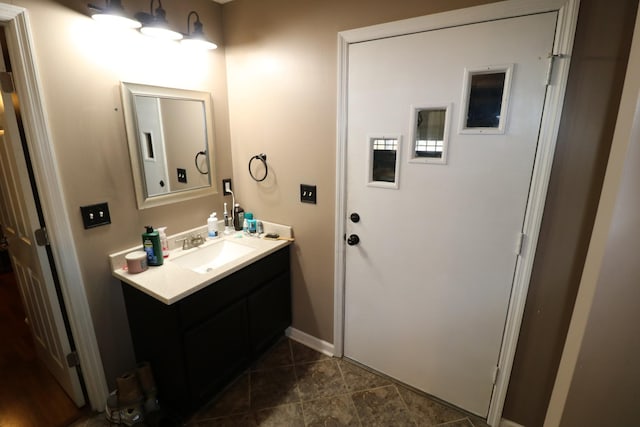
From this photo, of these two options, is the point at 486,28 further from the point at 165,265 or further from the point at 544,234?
the point at 165,265

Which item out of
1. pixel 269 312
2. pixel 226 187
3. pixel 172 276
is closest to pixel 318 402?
pixel 269 312

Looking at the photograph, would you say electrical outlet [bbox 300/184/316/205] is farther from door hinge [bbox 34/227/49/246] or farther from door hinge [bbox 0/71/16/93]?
door hinge [bbox 0/71/16/93]

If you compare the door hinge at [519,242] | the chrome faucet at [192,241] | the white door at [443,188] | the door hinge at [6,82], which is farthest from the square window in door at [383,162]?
the door hinge at [6,82]

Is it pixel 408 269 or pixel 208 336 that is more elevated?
pixel 408 269

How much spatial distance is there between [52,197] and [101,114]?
0.49 metres

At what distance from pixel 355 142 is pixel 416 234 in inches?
25.3

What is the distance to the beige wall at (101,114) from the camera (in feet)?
4.66

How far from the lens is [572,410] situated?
1.17 m

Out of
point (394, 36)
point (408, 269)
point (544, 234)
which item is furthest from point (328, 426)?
point (394, 36)

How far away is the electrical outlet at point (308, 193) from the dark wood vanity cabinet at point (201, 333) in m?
0.46

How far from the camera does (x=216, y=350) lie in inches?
69.2

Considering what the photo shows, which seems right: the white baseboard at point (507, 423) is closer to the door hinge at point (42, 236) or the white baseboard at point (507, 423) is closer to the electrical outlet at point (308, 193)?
the electrical outlet at point (308, 193)

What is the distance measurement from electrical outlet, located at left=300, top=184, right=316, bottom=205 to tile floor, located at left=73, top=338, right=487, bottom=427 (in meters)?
1.18

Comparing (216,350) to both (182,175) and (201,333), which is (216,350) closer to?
(201,333)
